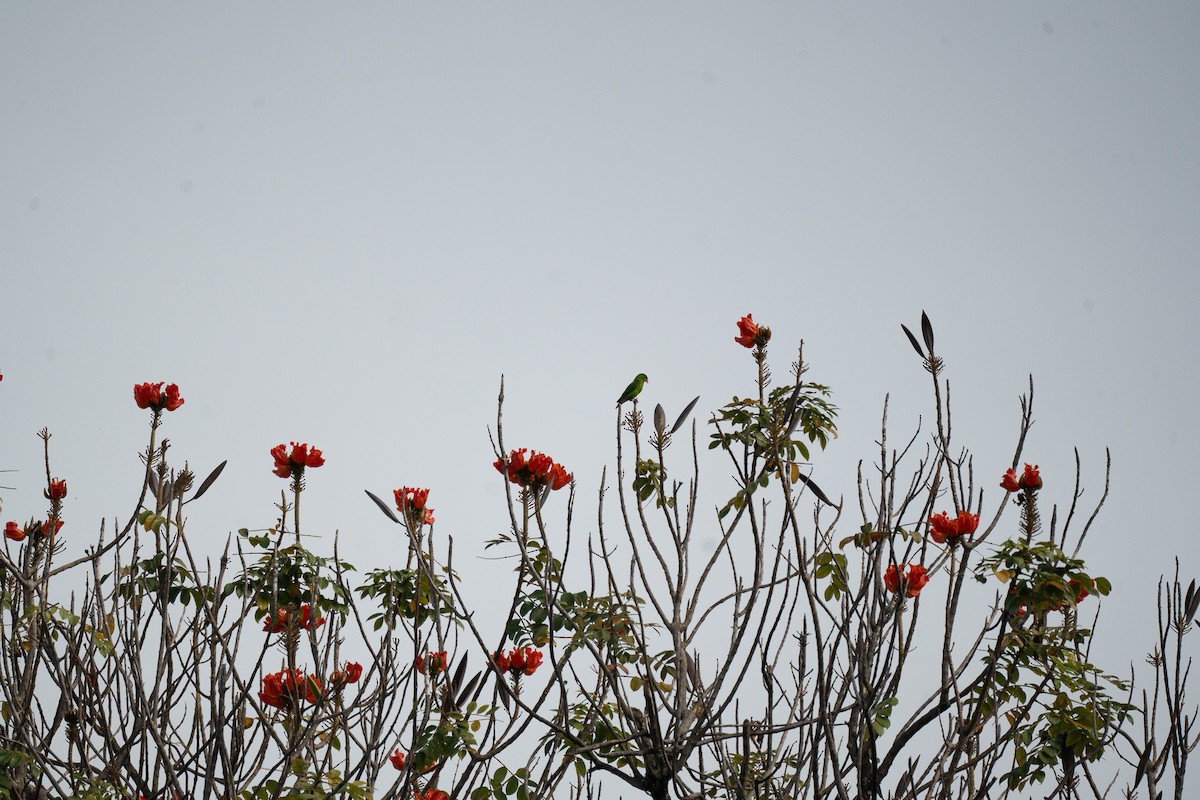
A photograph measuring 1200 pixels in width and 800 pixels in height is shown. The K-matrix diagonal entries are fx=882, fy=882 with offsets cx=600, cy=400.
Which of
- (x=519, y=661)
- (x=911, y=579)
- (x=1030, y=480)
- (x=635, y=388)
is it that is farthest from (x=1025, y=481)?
(x=519, y=661)

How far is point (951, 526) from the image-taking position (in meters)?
2.70

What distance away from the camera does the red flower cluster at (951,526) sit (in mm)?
2678

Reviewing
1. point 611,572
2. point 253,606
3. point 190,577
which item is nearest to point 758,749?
point 611,572

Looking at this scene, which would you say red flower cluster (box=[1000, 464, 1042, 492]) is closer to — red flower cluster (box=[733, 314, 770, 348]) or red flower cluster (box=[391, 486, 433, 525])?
red flower cluster (box=[733, 314, 770, 348])

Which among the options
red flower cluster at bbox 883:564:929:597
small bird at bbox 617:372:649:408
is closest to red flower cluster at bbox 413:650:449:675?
small bird at bbox 617:372:649:408

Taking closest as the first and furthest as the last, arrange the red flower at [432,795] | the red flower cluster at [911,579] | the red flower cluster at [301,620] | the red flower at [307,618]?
the red flower cluster at [911,579]
the red flower at [432,795]
the red flower cluster at [301,620]
the red flower at [307,618]

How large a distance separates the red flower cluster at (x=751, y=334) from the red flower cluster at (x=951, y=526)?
0.88 meters

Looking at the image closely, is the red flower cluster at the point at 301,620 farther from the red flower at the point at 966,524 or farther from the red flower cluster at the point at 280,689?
the red flower at the point at 966,524

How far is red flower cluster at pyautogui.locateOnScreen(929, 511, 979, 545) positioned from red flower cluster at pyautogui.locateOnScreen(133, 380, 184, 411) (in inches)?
112

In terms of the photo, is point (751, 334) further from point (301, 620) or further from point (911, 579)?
point (301, 620)

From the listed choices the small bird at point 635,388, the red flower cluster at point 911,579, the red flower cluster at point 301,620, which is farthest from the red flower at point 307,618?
the red flower cluster at point 911,579

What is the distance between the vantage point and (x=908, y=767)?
2516mm

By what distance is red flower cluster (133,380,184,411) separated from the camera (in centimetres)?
346

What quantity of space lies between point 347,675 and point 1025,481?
2.42 metres
